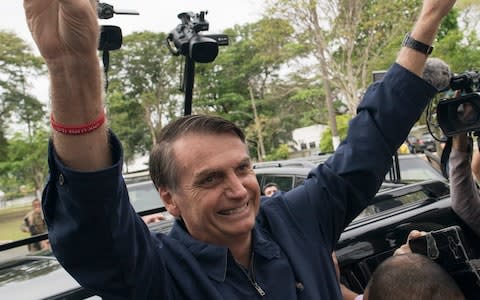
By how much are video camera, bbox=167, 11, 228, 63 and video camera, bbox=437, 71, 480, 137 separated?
A: 0.90 meters

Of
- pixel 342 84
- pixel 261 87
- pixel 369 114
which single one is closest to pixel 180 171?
pixel 369 114

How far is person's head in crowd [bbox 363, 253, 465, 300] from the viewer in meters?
1.46

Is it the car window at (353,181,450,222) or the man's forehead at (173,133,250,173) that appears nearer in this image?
the man's forehead at (173,133,250,173)

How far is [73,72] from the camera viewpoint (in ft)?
2.66

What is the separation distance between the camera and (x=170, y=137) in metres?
1.24

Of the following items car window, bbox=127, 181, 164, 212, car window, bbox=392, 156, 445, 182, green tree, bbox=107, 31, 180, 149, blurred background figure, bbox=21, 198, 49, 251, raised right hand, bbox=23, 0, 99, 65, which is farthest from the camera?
green tree, bbox=107, 31, 180, 149

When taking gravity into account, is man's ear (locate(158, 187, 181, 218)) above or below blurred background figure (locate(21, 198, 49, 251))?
above

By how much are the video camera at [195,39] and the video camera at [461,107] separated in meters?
0.90

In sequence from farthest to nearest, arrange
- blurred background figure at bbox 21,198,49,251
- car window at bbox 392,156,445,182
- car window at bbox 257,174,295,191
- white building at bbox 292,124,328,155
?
1. white building at bbox 292,124,328,155
2. car window at bbox 392,156,445,182
3. car window at bbox 257,174,295,191
4. blurred background figure at bbox 21,198,49,251

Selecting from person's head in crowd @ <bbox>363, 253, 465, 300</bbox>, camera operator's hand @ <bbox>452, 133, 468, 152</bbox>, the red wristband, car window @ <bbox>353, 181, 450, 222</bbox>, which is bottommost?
car window @ <bbox>353, 181, 450, 222</bbox>

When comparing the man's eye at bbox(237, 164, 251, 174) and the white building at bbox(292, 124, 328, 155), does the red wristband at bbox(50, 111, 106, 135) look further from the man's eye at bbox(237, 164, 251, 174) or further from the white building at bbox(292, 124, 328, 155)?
the white building at bbox(292, 124, 328, 155)

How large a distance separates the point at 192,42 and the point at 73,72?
1028 mm

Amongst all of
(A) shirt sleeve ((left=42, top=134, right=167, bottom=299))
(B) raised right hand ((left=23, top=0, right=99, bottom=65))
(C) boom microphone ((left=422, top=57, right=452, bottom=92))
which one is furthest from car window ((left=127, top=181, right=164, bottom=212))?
(B) raised right hand ((left=23, top=0, right=99, bottom=65))

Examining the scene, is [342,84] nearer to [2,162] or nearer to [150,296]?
[2,162]
